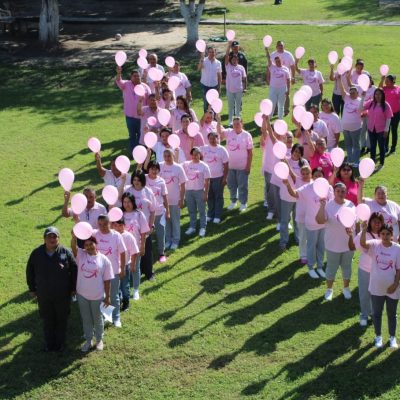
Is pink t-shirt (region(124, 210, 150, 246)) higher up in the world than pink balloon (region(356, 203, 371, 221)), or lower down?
lower down

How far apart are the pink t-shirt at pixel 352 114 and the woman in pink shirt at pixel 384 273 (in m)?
5.14

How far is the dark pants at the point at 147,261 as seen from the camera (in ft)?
28.6

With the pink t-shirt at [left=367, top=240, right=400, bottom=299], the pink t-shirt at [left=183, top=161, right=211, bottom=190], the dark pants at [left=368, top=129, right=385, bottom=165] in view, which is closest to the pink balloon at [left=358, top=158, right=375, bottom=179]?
the pink t-shirt at [left=367, top=240, right=400, bottom=299]

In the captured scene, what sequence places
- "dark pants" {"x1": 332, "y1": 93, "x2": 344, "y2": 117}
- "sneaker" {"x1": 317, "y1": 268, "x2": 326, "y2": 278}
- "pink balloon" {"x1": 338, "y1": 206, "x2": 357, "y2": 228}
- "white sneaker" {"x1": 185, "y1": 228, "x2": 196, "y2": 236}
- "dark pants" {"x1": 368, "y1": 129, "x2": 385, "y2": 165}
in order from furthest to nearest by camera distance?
"dark pants" {"x1": 332, "y1": 93, "x2": 344, "y2": 117}, "dark pants" {"x1": 368, "y1": 129, "x2": 385, "y2": 165}, "white sneaker" {"x1": 185, "y1": 228, "x2": 196, "y2": 236}, "sneaker" {"x1": 317, "y1": 268, "x2": 326, "y2": 278}, "pink balloon" {"x1": 338, "y1": 206, "x2": 357, "y2": 228}

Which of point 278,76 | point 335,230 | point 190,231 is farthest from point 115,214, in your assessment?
point 278,76

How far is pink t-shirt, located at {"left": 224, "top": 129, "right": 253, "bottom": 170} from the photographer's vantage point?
34.1ft

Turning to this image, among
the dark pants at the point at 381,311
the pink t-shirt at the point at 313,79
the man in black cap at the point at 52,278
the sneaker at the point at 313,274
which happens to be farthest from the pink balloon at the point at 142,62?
the dark pants at the point at 381,311

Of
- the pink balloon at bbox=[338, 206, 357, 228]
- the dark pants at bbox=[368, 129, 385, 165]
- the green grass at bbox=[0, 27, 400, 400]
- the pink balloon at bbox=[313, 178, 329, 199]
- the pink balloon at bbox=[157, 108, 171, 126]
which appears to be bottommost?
the green grass at bbox=[0, 27, 400, 400]

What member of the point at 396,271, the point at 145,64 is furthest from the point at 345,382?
the point at 145,64

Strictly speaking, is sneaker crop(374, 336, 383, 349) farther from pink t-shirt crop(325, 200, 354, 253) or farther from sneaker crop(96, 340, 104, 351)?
sneaker crop(96, 340, 104, 351)

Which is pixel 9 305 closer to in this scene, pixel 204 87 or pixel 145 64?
pixel 145 64

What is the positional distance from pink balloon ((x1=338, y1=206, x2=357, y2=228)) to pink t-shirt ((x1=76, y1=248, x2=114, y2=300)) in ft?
8.45

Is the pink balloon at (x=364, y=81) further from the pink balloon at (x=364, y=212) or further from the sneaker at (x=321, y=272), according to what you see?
the pink balloon at (x=364, y=212)

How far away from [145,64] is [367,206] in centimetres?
700
